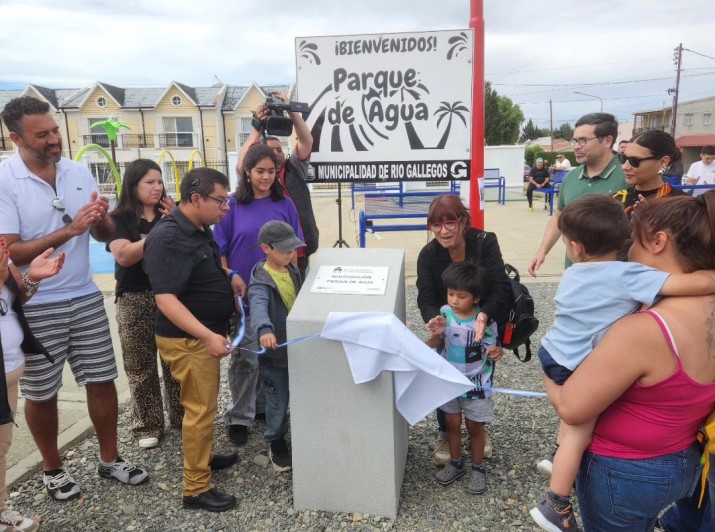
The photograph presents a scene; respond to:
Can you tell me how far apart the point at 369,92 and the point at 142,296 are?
2135 millimetres

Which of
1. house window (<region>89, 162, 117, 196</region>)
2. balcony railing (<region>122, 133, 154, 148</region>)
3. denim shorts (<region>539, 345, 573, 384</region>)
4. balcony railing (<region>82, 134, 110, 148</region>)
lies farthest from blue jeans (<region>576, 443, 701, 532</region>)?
balcony railing (<region>82, 134, 110, 148</region>)

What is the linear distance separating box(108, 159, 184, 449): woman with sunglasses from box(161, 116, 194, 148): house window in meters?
34.9

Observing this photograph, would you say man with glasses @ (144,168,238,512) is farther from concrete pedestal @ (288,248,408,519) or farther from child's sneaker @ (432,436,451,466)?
child's sneaker @ (432,436,451,466)

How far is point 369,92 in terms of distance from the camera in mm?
3799

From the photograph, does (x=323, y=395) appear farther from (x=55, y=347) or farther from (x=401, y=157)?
(x=401, y=157)

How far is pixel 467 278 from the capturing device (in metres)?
2.55

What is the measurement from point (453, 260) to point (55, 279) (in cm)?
210

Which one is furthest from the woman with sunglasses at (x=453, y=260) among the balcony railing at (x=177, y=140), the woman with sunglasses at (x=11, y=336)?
the balcony railing at (x=177, y=140)

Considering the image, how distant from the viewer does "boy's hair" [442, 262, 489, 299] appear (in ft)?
8.36

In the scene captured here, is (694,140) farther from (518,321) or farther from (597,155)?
(518,321)

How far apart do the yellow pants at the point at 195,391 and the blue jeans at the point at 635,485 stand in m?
1.77

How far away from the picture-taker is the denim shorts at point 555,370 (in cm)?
163

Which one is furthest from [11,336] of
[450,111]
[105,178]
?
[105,178]

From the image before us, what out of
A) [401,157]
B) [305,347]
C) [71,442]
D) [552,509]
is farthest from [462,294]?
[71,442]
